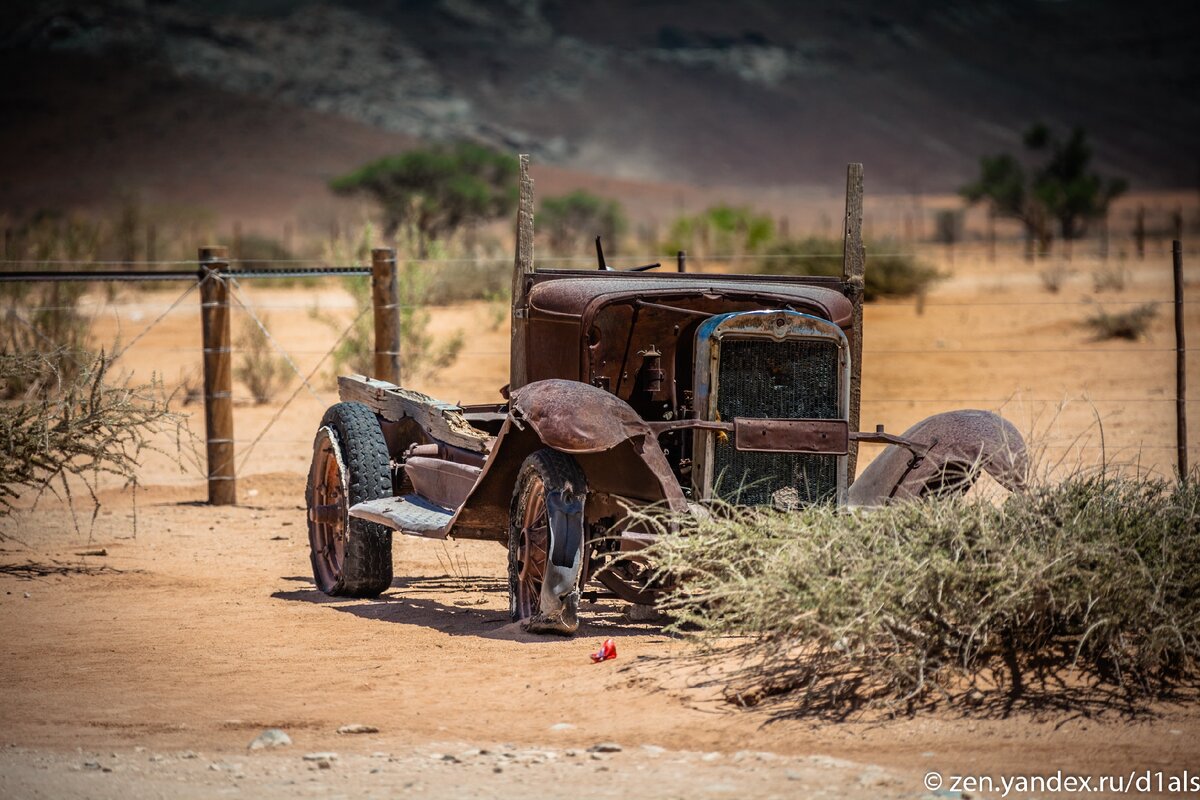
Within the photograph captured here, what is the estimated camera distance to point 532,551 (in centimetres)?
657

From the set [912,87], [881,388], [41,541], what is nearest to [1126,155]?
[912,87]

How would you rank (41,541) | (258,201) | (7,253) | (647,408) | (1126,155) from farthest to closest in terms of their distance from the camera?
(1126,155) < (258,201) < (7,253) < (41,541) < (647,408)

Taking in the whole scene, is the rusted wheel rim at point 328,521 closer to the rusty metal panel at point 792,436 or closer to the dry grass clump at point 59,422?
the dry grass clump at point 59,422

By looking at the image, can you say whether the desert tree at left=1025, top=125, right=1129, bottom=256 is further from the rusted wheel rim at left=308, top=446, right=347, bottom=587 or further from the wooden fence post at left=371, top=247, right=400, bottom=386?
the rusted wheel rim at left=308, top=446, right=347, bottom=587

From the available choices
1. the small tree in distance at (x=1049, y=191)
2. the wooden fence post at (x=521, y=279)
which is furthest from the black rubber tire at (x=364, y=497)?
the small tree in distance at (x=1049, y=191)

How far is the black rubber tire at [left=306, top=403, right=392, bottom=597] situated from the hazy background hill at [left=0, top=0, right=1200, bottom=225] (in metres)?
62.7

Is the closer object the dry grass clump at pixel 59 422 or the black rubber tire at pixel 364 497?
the black rubber tire at pixel 364 497

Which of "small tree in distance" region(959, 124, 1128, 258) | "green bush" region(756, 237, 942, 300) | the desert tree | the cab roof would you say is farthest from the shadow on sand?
"small tree in distance" region(959, 124, 1128, 258)

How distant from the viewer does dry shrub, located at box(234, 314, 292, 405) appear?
16.1 meters

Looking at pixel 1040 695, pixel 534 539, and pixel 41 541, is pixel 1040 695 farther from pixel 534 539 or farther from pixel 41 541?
pixel 41 541

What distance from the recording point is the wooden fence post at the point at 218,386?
35.6 feet

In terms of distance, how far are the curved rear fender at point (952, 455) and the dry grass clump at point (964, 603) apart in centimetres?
104

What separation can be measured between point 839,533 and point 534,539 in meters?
1.58

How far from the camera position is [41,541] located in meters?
9.61
